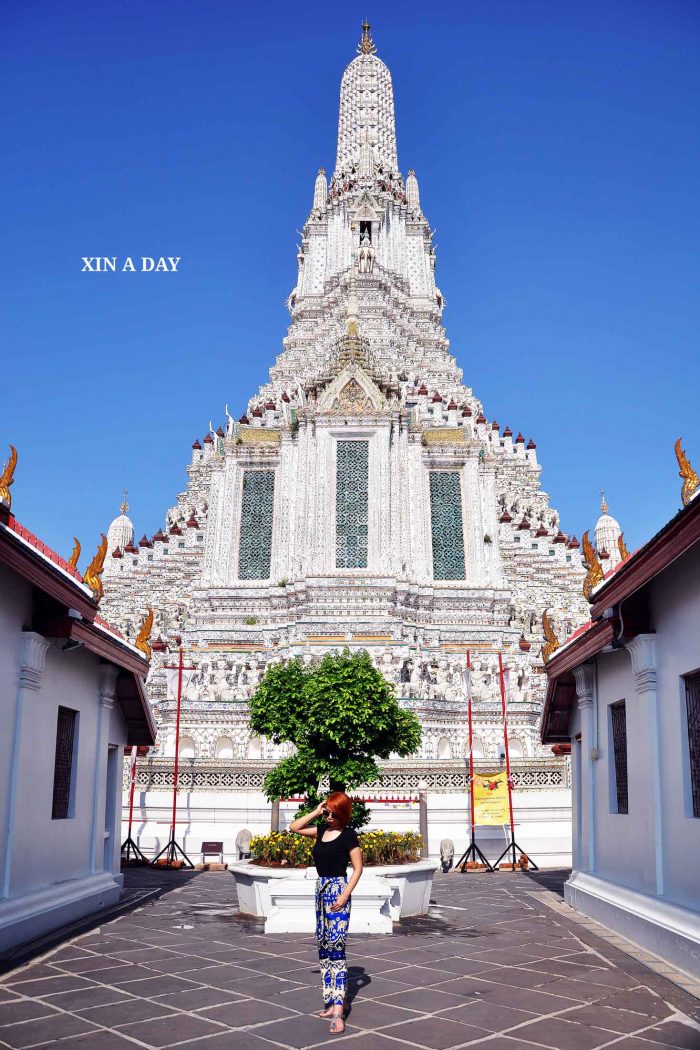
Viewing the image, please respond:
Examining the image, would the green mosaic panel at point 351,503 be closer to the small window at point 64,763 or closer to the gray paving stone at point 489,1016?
the small window at point 64,763

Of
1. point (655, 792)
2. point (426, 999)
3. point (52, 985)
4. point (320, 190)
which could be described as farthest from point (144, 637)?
point (320, 190)

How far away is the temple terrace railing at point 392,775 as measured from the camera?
21.0 m

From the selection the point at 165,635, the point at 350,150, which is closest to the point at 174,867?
the point at 165,635

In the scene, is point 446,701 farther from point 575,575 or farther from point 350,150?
point 350,150

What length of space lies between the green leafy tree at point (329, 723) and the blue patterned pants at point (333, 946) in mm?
5763

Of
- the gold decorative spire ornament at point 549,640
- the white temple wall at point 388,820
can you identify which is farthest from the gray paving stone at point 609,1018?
the white temple wall at point 388,820

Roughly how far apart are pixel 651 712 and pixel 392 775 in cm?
1307

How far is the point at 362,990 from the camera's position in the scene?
744 centimetres

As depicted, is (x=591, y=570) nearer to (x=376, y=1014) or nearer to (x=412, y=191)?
(x=376, y=1014)

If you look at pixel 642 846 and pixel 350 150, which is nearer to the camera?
pixel 642 846

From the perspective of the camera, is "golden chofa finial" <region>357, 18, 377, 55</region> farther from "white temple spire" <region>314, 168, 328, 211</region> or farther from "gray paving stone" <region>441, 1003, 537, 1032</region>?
"gray paving stone" <region>441, 1003, 537, 1032</region>

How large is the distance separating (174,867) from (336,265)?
40138mm

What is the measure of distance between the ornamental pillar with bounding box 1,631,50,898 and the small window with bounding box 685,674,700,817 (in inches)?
261

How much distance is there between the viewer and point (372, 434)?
38.1 meters
